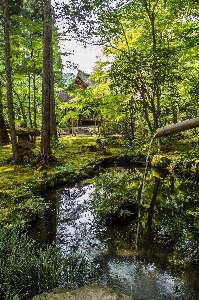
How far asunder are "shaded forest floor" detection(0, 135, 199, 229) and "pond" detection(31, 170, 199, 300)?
1.79ft

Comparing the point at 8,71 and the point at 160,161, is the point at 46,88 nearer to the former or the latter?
the point at 8,71

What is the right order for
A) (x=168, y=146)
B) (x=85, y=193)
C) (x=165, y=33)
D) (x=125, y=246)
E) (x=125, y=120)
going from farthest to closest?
(x=125, y=120) < (x=168, y=146) < (x=165, y=33) < (x=85, y=193) < (x=125, y=246)

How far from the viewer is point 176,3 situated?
8.25m

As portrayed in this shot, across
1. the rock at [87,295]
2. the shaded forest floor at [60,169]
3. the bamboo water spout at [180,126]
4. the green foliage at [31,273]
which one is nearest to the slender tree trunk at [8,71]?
the shaded forest floor at [60,169]

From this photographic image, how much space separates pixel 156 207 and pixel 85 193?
252 centimetres

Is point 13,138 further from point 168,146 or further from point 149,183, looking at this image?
point 168,146

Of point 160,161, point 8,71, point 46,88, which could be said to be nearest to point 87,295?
point 46,88

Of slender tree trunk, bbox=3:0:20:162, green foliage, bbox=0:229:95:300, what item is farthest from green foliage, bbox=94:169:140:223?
slender tree trunk, bbox=3:0:20:162

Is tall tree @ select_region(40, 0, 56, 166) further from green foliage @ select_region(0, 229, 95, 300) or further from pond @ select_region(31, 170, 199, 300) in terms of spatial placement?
green foliage @ select_region(0, 229, 95, 300)

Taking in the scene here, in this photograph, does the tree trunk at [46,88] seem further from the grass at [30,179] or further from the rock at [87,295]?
the rock at [87,295]

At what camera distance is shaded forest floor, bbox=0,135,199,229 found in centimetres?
591

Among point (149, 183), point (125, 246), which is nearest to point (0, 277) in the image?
point (125, 246)

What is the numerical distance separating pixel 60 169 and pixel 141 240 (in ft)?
16.1

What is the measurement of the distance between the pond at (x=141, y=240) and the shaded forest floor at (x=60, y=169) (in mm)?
546
